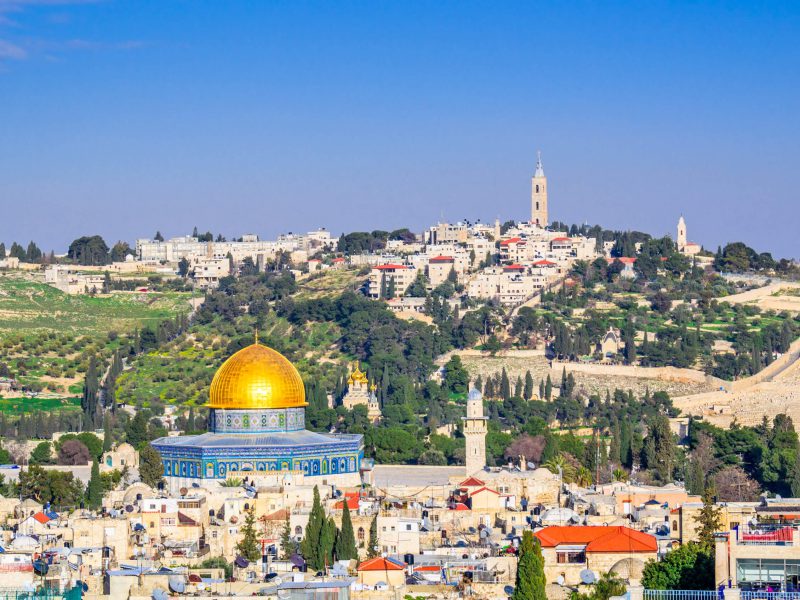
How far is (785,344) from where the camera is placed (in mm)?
90062

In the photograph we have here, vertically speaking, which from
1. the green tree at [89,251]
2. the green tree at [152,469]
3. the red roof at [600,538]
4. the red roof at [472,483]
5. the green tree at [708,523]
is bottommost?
the red roof at [600,538]

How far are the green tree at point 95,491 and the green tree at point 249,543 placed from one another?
7.92 meters

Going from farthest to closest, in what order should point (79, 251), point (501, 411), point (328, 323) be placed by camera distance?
point (79, 251), point (328, 323), point (501, 411)

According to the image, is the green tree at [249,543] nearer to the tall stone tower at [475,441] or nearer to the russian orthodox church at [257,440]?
the russian orthodox church at [257,440]

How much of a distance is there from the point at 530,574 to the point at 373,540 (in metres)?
10.0

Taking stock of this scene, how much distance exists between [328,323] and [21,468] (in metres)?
40.3

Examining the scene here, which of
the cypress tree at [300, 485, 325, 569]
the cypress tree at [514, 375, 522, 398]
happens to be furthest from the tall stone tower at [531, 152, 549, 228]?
the cypress tree at [300, 485, 325, 569]

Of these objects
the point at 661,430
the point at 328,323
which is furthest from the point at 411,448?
the point at 328,323

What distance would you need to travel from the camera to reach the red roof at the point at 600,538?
36.9m

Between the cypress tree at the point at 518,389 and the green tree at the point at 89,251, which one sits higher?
the green tree at the point at 89,251

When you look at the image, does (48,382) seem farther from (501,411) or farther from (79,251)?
(79,251)

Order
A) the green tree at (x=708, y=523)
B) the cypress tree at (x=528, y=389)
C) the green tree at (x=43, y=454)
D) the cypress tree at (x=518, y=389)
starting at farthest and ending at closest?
1. the cypress tree at (x=528, y=389)
2. the cypress tree at (x=518, y=389)
3. the green tree at (x=43, y=454)
4. the green tree at (x=708, y=523)

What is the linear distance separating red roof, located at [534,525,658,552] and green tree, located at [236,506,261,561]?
17.5 feet

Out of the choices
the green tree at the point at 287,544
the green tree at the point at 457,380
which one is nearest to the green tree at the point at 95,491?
the green tree at the point at 287,544
